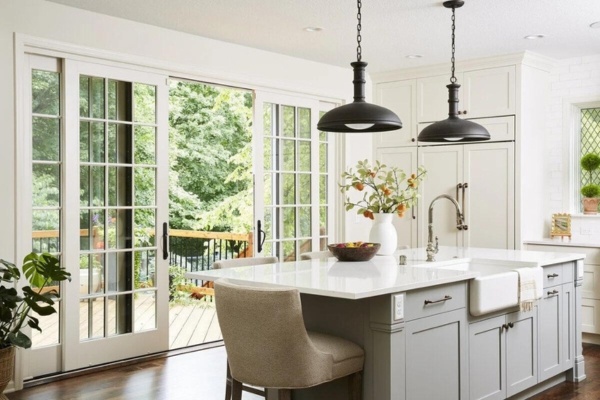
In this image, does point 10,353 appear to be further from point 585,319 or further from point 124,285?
point 585,319

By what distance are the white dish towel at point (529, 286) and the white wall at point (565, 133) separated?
8.47 ft

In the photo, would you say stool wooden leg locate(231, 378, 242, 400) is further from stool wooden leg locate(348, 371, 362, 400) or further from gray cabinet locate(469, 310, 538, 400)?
gray cabinet locate(469, 310, 538, 400)

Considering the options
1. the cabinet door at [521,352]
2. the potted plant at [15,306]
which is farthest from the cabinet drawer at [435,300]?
the potted plant at [15,306]

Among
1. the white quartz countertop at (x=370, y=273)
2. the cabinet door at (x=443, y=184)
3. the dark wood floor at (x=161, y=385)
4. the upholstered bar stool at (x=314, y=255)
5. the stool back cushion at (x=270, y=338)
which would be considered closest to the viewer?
the stool back cushion at (x=270, y=338)

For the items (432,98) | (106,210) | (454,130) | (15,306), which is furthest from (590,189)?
(15,306)

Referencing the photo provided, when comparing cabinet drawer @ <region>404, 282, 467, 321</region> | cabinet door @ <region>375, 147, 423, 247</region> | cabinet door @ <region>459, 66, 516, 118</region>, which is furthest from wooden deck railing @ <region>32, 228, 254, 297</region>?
cabinet drawer @ <region>404, 282, 467, 321</region>

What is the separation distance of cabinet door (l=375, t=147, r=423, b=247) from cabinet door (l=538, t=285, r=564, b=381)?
2.61m

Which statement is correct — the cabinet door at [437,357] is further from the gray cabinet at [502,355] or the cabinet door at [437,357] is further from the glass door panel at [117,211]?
the glass door panel at [117,211]

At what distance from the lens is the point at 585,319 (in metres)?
5.94

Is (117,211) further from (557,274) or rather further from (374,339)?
(557,274)

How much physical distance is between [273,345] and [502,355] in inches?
62.7

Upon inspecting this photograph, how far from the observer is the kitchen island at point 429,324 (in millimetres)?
3076

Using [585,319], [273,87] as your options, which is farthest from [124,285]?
[585,319]

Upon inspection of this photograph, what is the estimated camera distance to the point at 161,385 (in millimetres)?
4473
